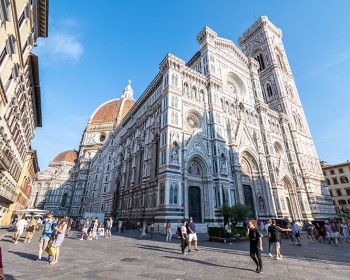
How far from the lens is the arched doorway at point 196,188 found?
20.5 m

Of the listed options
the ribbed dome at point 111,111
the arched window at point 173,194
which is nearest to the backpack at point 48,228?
the arched window at point 173,194

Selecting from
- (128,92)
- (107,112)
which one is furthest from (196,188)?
(128,92)

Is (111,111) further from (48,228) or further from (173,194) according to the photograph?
(48,228)

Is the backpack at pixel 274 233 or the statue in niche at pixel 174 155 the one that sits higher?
the statue in niche at pixel 174 155

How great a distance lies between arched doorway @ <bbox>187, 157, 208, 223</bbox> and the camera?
20.5 meters

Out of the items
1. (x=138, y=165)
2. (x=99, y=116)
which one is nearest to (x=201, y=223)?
(x=138, y=165)

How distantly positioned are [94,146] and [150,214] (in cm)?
4649

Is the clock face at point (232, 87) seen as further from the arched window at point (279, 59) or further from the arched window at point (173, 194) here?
the arched window at point (279, 59)

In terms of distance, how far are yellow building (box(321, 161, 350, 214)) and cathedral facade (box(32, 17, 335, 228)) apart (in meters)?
16.1

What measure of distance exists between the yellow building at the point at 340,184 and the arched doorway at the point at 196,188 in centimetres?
4325

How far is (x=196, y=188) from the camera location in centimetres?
2175

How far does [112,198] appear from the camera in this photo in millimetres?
32875

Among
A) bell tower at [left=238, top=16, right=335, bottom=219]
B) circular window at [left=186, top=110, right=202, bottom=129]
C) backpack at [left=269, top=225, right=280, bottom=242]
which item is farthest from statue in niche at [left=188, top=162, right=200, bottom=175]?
bell tower at [left=238, top=16, right=335, bottom=219]

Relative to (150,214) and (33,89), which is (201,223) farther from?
(33,89)
